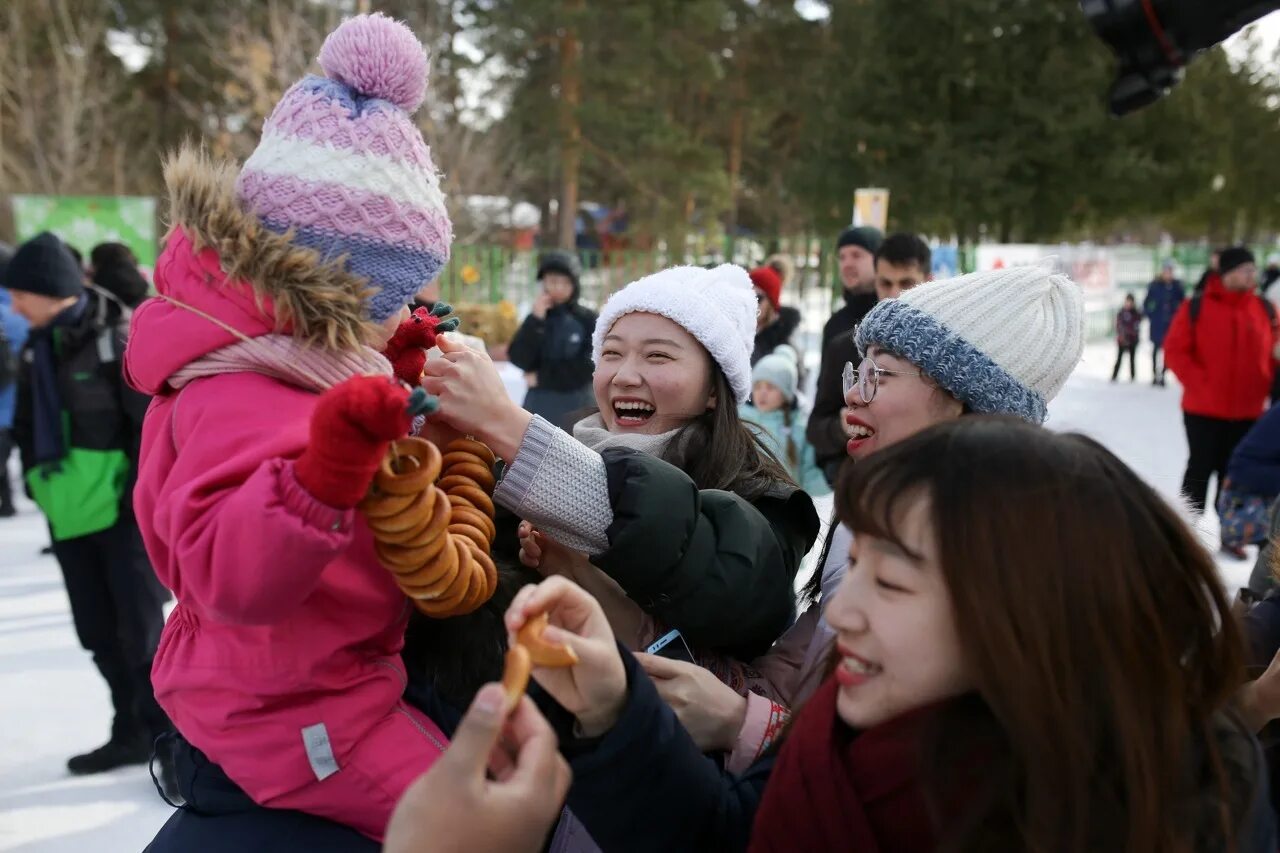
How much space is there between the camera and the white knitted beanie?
1850 millimetres

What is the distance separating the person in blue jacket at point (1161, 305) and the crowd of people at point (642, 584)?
14.3 meters

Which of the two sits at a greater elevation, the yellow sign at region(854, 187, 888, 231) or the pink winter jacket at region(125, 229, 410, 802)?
the yellow sign at region(854, 187, 888, 231)

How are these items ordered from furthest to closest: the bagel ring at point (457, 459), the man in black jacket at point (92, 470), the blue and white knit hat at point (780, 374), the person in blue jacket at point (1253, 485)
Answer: the blue and white knit hat at point (780, 374) < the person in blue jacket at point (1253, 485) < the man in black jacket at point (92, 470) < the bagel ring at point (457, 459)

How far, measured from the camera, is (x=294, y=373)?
1222mm

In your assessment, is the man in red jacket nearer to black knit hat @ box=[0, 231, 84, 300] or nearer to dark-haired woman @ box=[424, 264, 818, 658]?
dark-haired woman @ box=[424, 264, 818, 658]

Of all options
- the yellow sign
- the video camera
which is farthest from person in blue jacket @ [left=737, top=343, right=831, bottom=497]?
the yellow sign

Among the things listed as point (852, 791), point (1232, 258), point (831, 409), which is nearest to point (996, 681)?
point (852, 791)

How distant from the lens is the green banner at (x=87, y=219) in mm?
12172

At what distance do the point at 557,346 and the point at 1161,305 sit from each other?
38.1 ft

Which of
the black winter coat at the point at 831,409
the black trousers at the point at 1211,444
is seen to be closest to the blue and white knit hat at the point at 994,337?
the black winter coat at the point at 831,409

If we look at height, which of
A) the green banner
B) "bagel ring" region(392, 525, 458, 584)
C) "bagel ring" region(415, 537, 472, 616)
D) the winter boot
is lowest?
the winter boot

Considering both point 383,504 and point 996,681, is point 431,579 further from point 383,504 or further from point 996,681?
point 996,681

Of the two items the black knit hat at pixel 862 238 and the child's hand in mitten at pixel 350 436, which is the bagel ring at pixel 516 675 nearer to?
the child's hand in mitten at pixel 350 436

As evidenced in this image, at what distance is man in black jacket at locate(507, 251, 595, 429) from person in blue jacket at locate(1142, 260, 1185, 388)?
36.0 ft
